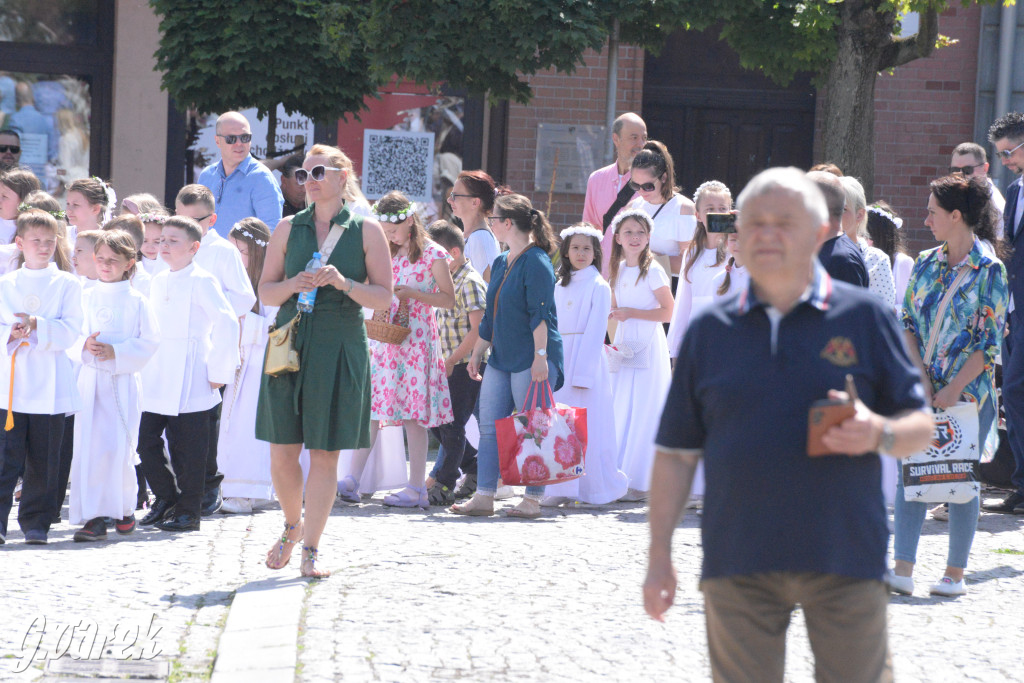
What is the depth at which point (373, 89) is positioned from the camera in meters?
12.4

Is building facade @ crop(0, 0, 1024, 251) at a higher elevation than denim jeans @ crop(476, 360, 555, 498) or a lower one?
higher

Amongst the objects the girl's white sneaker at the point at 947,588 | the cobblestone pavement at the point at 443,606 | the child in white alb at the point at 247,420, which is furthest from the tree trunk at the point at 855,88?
the girl's white sneaker at the point at 947,588

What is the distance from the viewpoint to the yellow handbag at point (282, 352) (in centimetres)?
601

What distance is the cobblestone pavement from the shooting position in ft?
16.3

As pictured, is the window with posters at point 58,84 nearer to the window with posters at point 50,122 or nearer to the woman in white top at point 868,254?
the window with posters at point 50,122

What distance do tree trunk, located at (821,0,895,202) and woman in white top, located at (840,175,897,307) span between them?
14.3ft

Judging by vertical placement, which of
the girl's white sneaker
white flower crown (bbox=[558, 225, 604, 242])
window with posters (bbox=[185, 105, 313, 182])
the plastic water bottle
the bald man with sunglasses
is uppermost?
window with posters (bbox=[185, 105, 313, 182])

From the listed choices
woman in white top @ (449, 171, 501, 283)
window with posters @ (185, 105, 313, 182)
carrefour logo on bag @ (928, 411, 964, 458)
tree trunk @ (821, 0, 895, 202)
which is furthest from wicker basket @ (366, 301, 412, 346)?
window with posters @ (185, 105, 313, 182)

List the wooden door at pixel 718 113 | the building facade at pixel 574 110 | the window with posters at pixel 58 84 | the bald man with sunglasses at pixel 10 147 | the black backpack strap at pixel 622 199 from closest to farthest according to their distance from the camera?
the black backpack strap at pixel 622 199, the bald man with sunglasses at pixel 10 147, the window with posters at pixel 58 84, the building facade at pixel 574 110, the wooden door at pixel 718 113

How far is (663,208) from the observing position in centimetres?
966

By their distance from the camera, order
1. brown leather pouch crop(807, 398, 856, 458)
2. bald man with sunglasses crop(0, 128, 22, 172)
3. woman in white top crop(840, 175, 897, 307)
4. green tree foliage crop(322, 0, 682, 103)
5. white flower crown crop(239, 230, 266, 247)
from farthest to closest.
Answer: bald man with sunglasses crop(0, 128, 22, 172) < green tree foliage crop(322, 0, 682, 103) < white flower crown crop(239, 230, 266, 247) < woman in white top crop(840, 175, 897, 307) < brown leather pouch crop(807, 398, 856, 458)

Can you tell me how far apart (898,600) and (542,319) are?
2.72 meters

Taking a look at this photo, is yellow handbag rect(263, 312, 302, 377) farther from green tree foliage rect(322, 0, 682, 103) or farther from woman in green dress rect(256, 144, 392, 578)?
green tree foliage rect(322, 0, 682, 103)

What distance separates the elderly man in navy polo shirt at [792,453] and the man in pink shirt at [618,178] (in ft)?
22.6
